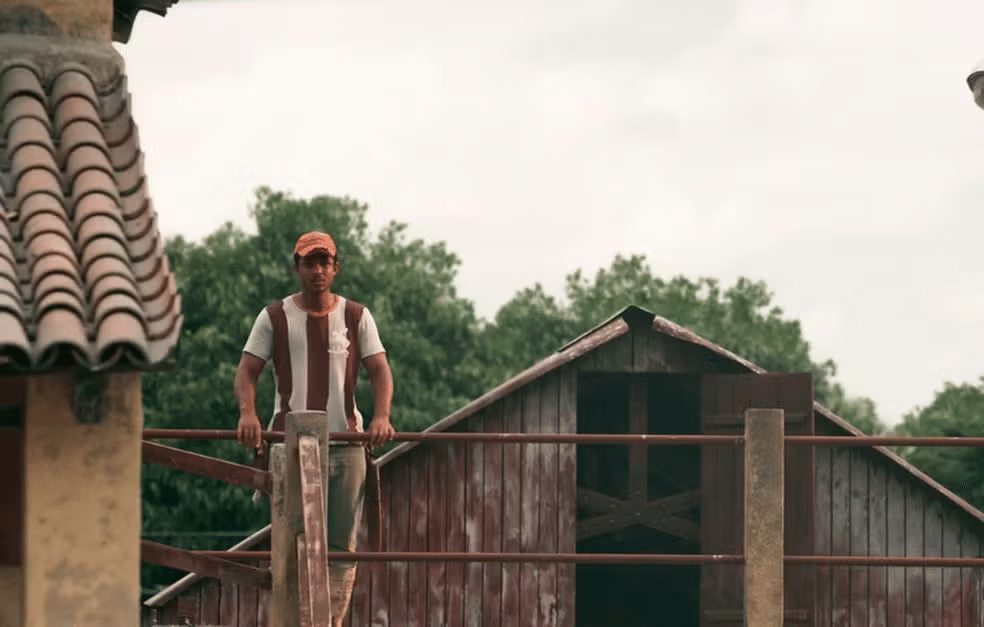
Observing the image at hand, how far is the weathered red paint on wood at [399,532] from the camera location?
19.7 m

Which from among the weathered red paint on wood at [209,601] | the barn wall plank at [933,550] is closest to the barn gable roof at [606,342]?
the barn wall plank at [933,550]

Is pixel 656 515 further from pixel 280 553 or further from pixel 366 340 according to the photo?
pixel 280 553

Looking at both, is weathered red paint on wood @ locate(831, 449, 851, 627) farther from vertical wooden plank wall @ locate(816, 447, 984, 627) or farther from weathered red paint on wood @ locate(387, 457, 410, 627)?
weathered red paint on wood @ locate(387, 457, 410, 627)

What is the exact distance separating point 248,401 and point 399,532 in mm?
10124

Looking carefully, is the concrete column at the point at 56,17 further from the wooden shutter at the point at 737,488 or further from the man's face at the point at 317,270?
the wooden shutter at the point at 737,488

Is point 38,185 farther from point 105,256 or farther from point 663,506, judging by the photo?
point 663,506

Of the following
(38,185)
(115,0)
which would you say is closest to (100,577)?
(38,185)

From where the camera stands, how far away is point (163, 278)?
8.83 meters

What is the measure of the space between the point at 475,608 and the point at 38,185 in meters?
11.4

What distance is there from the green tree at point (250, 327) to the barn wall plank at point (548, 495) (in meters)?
18.3

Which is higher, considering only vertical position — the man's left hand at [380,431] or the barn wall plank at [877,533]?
the man's left hand at [380,431]

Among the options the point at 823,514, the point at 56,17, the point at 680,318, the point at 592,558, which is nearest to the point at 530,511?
the point at 823,514

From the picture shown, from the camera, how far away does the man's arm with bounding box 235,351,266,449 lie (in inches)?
375

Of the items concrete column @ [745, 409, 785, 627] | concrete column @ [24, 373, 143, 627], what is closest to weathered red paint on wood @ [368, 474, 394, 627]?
concrete column @ [745, 409, 785, 627]
